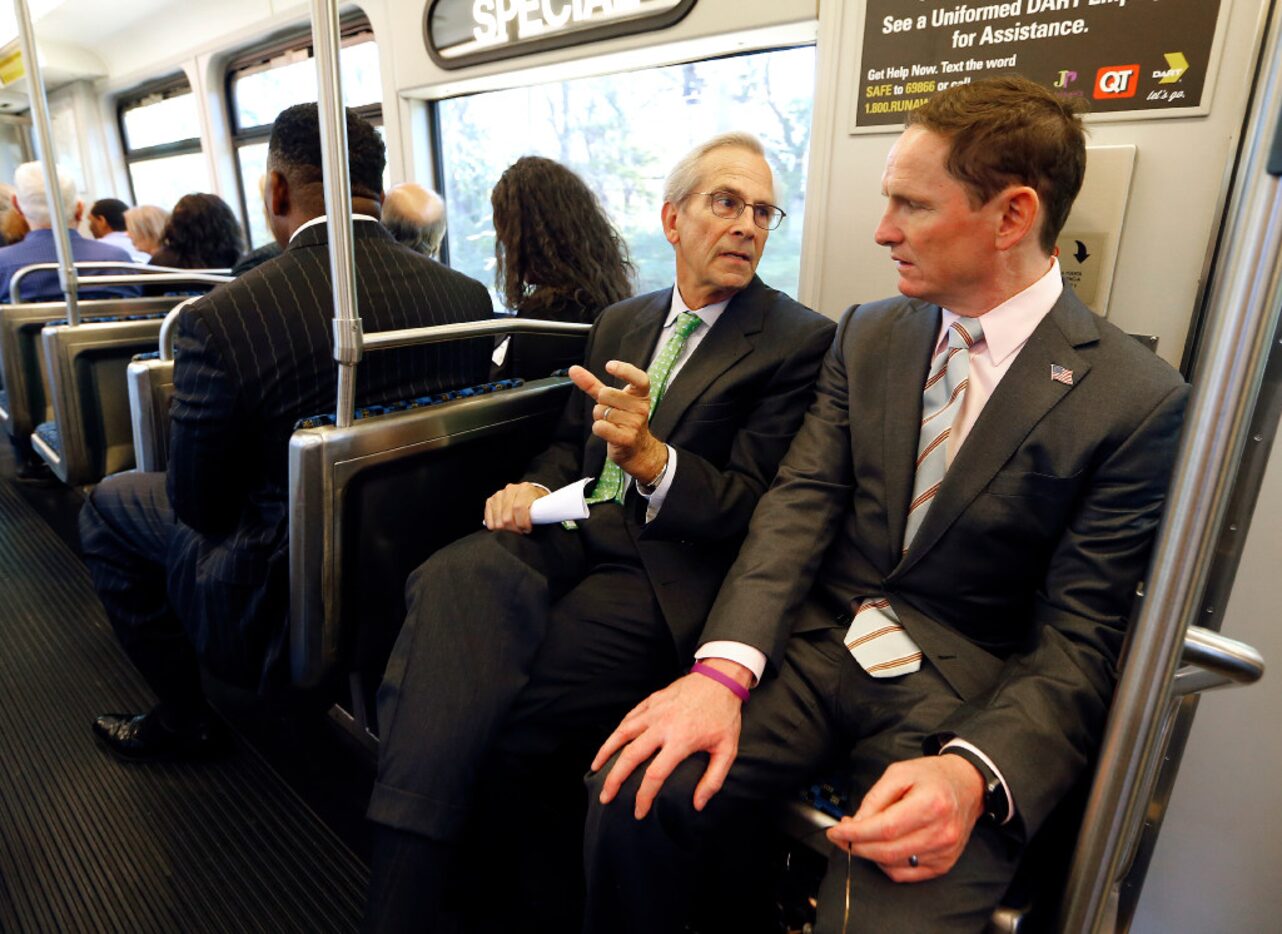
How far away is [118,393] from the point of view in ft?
9.43

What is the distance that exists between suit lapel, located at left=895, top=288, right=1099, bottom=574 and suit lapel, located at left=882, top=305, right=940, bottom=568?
0.09 meters

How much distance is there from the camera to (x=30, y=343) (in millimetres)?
3105

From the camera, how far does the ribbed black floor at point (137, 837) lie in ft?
5.35

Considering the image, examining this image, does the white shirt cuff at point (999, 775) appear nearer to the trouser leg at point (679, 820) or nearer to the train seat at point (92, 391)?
the trouser leg at point (679, 820)

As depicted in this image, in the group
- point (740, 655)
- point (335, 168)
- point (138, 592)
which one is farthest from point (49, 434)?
point (740, 655)

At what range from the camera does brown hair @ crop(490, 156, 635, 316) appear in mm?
2557

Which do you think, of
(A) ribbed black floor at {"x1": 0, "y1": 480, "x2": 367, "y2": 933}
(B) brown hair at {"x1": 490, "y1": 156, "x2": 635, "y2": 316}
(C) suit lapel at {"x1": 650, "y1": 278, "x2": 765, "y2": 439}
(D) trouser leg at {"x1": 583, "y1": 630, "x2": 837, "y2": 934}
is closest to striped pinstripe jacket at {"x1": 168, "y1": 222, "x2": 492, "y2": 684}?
(A) ribbed black floor at {"x1": 0, "y1": 480, "x2": 367, "y2": 933}

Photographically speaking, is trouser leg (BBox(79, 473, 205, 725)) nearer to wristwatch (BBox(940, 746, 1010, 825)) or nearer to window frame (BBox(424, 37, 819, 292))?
wristwatch (BBox(940, 746, 1010, 825))

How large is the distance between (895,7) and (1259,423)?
1325 millimetres

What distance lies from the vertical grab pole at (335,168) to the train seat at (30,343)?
2256mm

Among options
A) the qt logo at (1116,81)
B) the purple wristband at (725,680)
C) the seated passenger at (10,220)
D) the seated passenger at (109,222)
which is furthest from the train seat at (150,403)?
the seated passenger at (109,222)

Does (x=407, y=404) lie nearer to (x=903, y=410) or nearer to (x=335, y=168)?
(x=335, y=168)

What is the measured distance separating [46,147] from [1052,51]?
9.05 ft

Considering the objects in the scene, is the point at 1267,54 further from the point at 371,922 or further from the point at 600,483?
the point at 371,922
